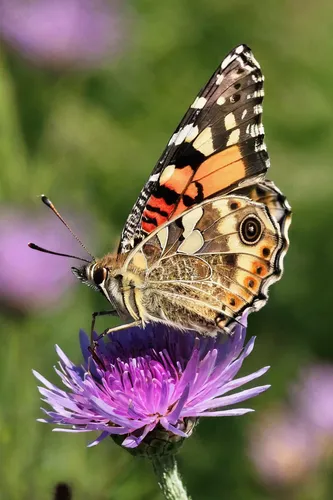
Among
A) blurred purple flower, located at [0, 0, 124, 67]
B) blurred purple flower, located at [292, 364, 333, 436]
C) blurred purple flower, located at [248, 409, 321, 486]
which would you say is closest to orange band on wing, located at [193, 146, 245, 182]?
blurred purple flower, located at [248, 409, 321, 486]

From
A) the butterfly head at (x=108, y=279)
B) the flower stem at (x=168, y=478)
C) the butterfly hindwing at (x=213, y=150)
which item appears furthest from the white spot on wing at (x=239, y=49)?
the flower stem at (x=168, y=478)

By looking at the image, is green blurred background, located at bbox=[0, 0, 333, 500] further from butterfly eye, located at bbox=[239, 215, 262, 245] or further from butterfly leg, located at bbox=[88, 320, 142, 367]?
butterfly eye, located at bbox=[239, 215, 262, 245]

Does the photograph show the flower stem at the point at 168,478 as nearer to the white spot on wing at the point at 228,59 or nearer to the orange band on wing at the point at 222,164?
the orange band on wing at the point at 222,164

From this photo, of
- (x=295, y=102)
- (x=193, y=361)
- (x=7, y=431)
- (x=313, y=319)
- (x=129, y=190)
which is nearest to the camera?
(x=193, y=361)

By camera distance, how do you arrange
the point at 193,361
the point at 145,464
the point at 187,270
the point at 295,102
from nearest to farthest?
the point at 193,361 < the point at 187,270 < the point at 145,464 < the point at 295,102

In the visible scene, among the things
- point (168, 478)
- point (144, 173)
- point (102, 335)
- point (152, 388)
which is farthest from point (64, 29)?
point (168, 478)

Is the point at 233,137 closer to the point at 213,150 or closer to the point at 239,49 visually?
the point at 213,150

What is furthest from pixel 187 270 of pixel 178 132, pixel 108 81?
pixel 108 81

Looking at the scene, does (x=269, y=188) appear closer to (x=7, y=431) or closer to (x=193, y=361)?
(x=193, y=361)
